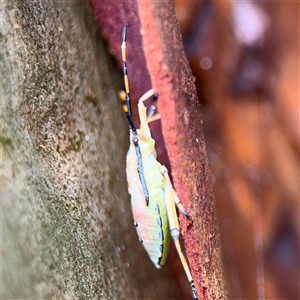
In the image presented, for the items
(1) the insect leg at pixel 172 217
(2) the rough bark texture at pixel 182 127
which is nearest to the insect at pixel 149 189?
(1) the insect leg at pixel 172 217

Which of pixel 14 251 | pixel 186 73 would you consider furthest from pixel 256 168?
pixel 14 251

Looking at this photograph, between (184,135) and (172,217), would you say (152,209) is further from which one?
(184,135)

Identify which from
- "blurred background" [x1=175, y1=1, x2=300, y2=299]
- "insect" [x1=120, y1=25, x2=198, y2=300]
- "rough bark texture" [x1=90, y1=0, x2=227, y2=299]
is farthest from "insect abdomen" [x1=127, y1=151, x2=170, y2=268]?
"blurred background" [x1=175, y1=1, x2=300, y2=299]

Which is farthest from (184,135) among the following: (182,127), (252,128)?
(252,128)

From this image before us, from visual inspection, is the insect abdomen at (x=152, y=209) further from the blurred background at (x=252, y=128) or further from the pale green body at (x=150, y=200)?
the blurred background at (x=252, y=128)

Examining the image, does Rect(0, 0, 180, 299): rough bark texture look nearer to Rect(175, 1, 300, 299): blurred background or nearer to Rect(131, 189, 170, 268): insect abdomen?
Rect(131, 189, 170, 268): insect abdomen
